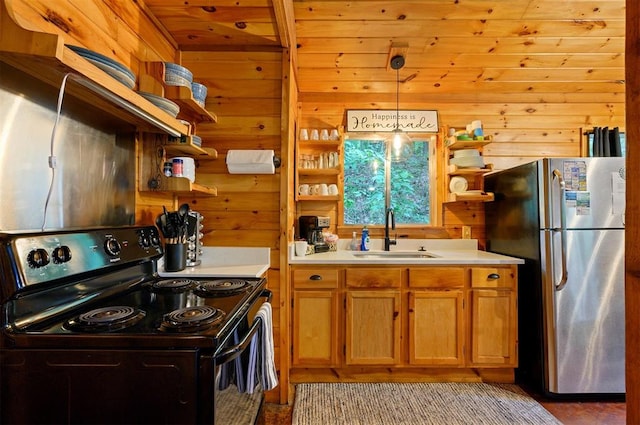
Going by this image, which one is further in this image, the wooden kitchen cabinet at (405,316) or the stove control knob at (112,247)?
the wooden kitchen cabinet at (405,316)

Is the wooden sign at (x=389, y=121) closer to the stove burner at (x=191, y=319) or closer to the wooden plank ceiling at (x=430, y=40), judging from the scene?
the wooden plank ceiling at (x=430, y=40)

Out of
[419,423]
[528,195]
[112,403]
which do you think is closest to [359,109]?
[528,195]

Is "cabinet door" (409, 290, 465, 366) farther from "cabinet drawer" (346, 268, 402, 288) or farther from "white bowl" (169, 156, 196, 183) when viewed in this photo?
"white bowl" (169, 156, 196, 183)

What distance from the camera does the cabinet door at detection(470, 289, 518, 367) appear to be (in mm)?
2164

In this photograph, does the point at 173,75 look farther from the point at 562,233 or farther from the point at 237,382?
the point at 562,233

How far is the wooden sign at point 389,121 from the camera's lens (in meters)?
2.83

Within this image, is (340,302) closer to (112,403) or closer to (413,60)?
(112,403)

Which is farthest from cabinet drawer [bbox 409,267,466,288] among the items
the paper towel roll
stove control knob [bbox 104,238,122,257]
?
stove control knob [bbox 104,238,122,257]

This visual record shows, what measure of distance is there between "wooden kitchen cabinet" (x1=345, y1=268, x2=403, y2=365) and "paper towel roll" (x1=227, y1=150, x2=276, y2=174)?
930mm

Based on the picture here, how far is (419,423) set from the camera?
5.85 ft

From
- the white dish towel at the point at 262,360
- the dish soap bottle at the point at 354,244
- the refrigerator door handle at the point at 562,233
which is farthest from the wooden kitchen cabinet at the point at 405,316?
the white dish towel at the point at 262,360

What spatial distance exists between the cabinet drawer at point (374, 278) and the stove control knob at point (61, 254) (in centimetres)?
160

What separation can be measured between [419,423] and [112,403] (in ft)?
5.50

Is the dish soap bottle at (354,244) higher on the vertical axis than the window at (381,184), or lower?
lower
